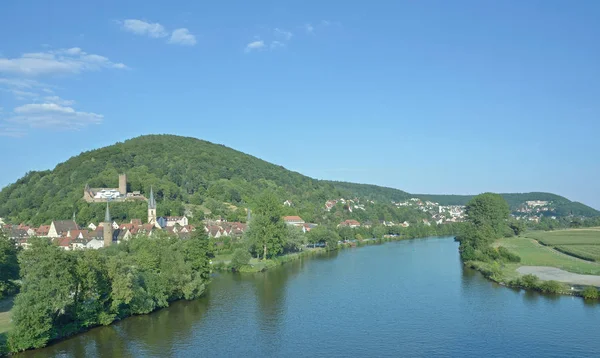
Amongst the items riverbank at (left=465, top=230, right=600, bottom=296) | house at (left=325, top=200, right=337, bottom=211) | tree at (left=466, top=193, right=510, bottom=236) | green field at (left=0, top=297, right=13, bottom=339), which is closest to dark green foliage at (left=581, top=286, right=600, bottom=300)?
riverbank at (left=465, top=230, right=600, bottom=296)

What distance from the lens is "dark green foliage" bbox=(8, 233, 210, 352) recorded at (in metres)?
23.6

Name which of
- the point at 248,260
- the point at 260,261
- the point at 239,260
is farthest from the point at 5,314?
the point at 260,261

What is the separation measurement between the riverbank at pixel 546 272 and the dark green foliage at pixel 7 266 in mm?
37484

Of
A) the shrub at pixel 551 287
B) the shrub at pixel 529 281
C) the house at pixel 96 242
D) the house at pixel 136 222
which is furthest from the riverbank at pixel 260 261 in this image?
the shrub at pixel 551 287

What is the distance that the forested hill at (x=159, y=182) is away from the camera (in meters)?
80.4

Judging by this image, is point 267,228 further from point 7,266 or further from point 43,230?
point 43,230

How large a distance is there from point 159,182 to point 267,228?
49738mm

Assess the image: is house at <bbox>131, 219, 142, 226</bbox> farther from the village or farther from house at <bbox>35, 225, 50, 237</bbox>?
house at <bbox>35, 225, 50, 237</bbox>

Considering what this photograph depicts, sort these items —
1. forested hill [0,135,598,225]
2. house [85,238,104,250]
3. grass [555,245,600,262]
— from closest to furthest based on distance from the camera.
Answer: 1. grass [555,245,600,262]
2. house [85,238,104,250]
3. forested hill [0,135,598,225]

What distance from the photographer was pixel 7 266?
33.2 meters

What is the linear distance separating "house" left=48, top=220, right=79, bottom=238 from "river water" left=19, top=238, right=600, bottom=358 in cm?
3432

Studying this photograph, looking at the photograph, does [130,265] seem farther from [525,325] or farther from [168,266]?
[525,325]

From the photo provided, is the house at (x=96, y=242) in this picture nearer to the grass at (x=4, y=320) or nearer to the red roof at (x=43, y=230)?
the red roof at (x=43, y=230)

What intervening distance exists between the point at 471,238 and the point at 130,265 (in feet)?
130
